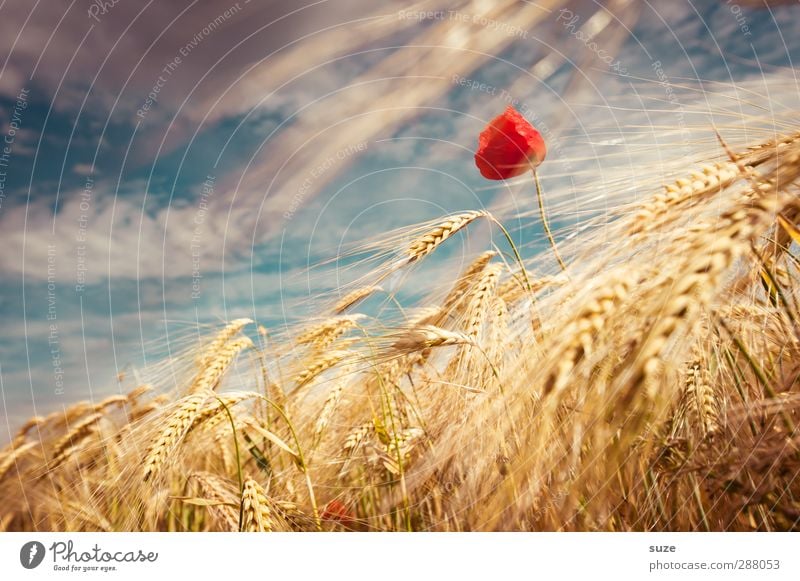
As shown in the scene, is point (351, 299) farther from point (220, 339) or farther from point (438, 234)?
point (220, 339)

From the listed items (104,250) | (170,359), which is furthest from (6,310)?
(170,359)

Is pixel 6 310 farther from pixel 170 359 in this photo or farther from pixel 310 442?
pixel 310 442

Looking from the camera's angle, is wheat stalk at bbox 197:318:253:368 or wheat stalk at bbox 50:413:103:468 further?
wheat stalk at bbox 197:318:253:368

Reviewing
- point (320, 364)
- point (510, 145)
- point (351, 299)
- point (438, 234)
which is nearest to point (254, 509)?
point (320, 364)

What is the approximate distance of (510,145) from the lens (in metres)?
1.24

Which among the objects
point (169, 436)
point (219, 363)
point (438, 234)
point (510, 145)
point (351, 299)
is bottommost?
point (169, 436)

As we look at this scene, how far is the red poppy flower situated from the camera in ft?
4.01

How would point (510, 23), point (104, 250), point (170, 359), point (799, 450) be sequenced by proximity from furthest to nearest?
point (170, 359) < point (104, 250) < point (510, 23) < point (799, 450)

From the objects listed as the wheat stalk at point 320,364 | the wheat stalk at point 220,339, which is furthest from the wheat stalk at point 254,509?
the wheat stalk at point 220,339

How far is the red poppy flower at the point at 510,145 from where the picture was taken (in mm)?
1222

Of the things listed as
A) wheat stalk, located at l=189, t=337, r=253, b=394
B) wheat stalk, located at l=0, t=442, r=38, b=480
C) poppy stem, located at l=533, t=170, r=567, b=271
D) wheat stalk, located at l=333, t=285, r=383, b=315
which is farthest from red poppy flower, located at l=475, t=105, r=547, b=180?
wheat stalk, located at l=0, t=442, r=38, b=480

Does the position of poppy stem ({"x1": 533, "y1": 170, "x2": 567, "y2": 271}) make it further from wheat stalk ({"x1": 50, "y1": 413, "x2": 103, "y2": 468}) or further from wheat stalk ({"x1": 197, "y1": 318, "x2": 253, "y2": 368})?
wheat stalk ({"x1": 50, "y1": 413, "x2": 103, "y2": 468})
